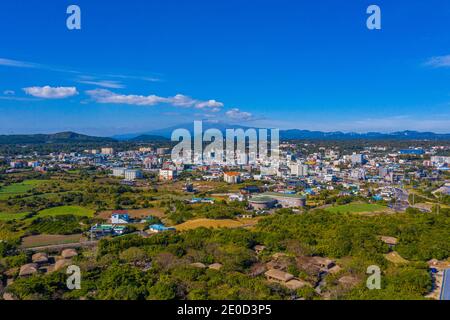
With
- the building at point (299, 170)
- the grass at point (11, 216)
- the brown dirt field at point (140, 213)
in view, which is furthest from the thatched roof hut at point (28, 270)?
the building at point (299, 170)

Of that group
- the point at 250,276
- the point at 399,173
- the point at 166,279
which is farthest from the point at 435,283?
the point at 399,173

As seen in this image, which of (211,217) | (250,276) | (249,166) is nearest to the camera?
(250,276)

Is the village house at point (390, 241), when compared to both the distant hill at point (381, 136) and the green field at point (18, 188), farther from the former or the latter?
the distant hill at point (381, 136)

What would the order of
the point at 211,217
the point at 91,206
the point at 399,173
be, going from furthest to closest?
the point at 399,173
the point at 91,206
the point at 211,217

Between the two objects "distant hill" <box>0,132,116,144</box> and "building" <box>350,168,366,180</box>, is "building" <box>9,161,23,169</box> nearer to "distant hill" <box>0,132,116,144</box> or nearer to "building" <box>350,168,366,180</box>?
"distant hill" <box>0,132,116,144</box>

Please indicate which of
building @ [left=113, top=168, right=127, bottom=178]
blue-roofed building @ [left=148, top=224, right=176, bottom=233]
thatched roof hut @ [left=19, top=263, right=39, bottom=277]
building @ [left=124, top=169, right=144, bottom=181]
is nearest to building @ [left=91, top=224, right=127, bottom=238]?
blue-roofed building @ [left=148, top=224, right=176, bottom=233]

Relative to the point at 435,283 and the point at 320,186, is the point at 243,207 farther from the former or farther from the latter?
the point at 435,283
